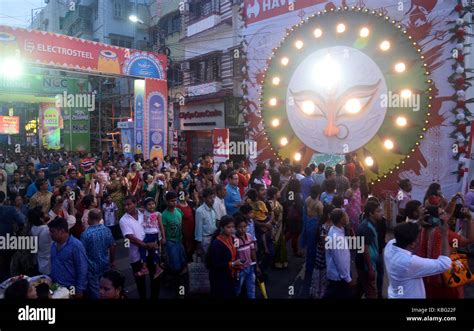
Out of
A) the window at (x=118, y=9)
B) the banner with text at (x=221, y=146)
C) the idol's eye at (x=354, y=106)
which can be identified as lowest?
the banner with text at (x=221, y=146)

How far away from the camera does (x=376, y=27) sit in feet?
35.2

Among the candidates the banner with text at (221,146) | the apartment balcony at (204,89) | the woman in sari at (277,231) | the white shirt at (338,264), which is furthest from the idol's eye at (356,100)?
the apartment balcony at (204,89)

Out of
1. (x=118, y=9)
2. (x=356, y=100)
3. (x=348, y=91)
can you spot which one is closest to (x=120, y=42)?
(x=118, y=9)

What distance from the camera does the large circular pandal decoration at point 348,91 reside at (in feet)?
33.7

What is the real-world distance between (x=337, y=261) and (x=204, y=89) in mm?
17207

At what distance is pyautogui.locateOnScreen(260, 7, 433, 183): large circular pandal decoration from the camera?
10258 mm

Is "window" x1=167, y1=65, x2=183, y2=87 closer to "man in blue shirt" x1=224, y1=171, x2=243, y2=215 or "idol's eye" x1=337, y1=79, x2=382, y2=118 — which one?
"idol's eye" x1=337, y1=79, x2=382, y2=118

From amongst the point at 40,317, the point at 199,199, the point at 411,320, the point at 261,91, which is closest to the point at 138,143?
the point at 261,91

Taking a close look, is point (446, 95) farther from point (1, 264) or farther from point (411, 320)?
point (1, 264)

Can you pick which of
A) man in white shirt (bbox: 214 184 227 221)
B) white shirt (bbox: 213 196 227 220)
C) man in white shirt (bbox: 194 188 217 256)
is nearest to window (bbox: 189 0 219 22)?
man in white shirt (bbox: 214 184 227 221)

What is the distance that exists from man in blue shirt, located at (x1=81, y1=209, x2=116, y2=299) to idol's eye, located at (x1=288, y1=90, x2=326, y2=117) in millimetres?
8554

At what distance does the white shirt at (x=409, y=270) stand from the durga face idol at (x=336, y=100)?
7.82 meters

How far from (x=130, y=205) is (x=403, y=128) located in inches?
309

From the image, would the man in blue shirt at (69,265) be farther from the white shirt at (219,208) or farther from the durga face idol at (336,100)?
the durga face idol at (336,100)
